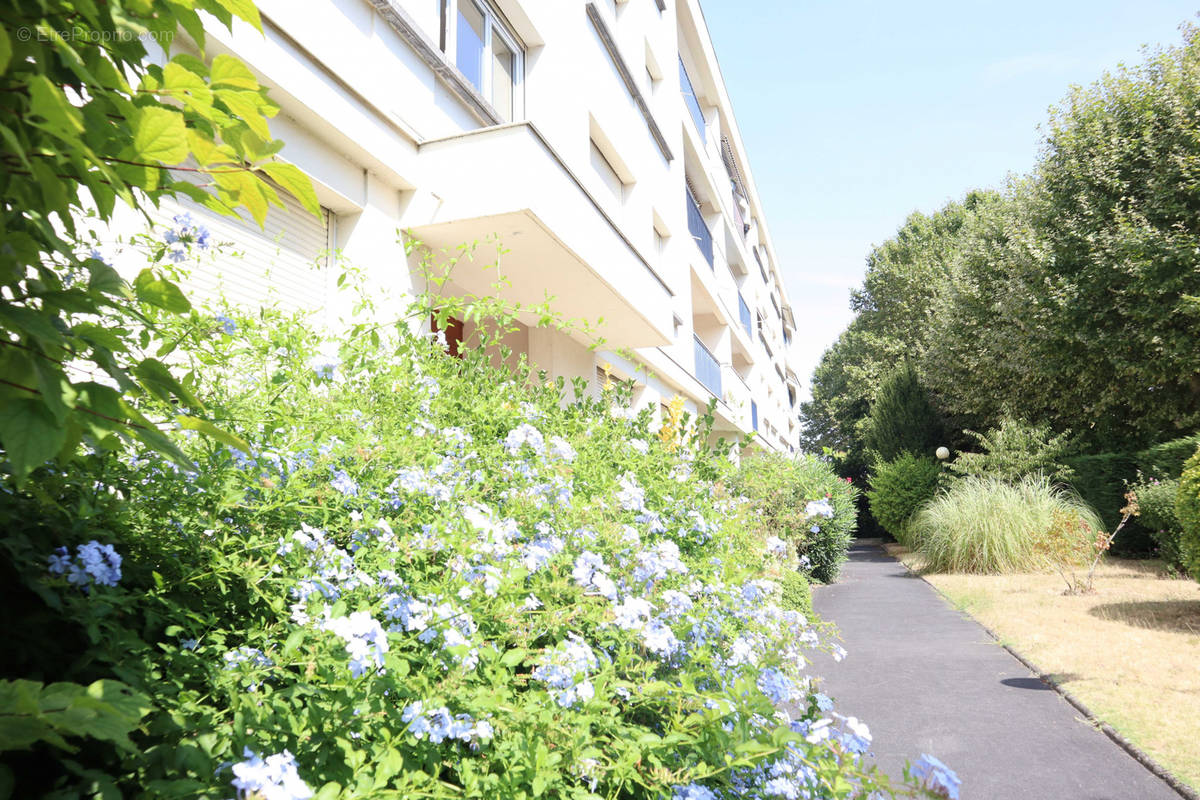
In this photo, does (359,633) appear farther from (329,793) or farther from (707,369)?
(707,369)

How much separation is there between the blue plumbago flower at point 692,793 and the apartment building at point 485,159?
6.39 feet

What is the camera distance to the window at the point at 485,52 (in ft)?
24.9

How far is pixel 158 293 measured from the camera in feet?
3.50

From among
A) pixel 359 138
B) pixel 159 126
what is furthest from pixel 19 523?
pixel 359 138

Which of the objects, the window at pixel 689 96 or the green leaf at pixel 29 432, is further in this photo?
the window at pixel 689 96

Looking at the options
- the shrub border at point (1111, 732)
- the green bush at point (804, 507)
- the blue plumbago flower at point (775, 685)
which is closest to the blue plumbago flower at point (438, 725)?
the blue plumbago flower at point (775, 685)

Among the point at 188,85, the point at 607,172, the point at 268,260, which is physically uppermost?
the point at 607,172

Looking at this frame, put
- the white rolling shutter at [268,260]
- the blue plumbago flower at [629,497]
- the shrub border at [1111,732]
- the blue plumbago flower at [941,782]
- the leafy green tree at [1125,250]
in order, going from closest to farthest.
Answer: the blue plumbago flower at [941,782] → the blue plumbago flower at [629,497] → the shrub border at [1111,732] → the white rolling shutter at [268,260] → the leafy green tree at [1125,250]

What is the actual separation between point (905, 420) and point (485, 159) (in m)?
22.8

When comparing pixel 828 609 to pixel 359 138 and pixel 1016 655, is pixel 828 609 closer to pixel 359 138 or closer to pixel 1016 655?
pixel 1016 655

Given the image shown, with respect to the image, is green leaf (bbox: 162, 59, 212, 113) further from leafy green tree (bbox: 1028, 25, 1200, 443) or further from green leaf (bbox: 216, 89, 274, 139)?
leafy green tree (bbox: 1028, 25, 1200, 443)

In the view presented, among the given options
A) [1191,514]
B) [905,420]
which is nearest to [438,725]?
[1191,514]

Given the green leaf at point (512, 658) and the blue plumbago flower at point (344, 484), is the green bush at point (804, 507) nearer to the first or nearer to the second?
the blue plumbago flower at point (344, 484)

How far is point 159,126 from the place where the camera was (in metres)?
0.90
